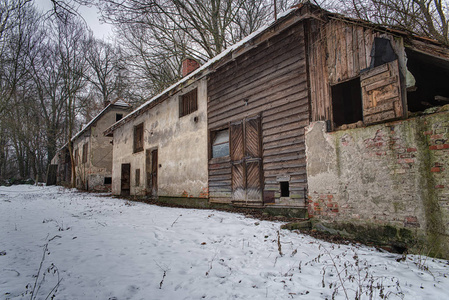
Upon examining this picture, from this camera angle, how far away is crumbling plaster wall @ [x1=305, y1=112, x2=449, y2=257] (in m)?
3.83

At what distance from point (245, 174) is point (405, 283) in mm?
4795

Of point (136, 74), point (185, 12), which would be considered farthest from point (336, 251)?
point (136, 74)

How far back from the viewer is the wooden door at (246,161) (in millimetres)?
7113

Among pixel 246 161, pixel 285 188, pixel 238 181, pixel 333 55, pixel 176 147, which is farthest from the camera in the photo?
pixel 176 147

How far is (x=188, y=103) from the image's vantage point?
10531mm

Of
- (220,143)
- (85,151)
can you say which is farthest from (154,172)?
(85,151)

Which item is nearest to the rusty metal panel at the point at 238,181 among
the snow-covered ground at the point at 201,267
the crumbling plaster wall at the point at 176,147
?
the crumbling plaster wall at the point at 176,147

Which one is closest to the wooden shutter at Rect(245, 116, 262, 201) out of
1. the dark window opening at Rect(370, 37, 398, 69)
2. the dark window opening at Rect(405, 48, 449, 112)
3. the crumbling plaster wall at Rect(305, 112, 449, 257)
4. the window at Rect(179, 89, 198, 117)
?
the crumbling plaster wall at Rect(305, 112, 449, 257)

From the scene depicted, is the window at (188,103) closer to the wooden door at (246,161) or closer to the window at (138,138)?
the wooden door at (246,161)

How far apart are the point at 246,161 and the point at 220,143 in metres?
1.52

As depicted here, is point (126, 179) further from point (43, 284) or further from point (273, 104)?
point (43, 284)

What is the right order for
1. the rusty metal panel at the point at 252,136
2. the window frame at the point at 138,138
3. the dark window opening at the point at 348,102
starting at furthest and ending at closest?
the window frame at the point at 138,138, the rusty metal panel at the point at 252,136, the dark window opening at the point at 348,102

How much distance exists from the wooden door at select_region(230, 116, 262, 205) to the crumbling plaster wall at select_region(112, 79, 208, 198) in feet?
5.16

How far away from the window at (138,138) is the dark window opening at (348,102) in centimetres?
1026
